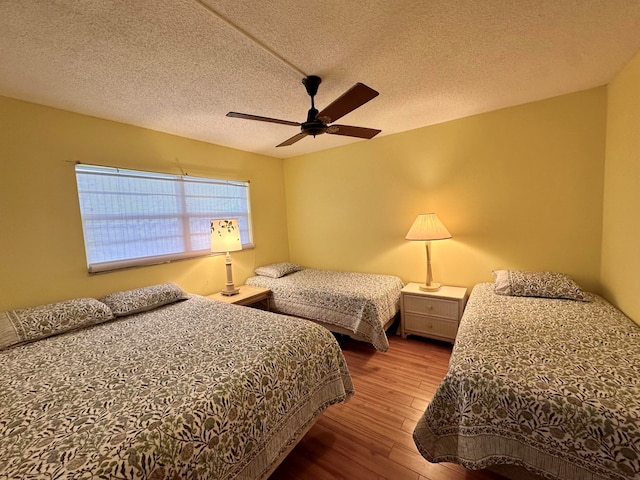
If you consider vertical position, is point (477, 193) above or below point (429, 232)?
above

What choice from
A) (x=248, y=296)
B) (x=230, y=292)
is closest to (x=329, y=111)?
(x=248, y=296)

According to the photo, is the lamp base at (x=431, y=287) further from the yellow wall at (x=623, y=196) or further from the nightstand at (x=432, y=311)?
the yellow wall at (x=623, y=196)

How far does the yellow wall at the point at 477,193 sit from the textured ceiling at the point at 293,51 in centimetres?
33

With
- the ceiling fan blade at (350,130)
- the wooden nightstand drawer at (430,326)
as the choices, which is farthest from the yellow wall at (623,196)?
the ceiling fan blade at (350,130)

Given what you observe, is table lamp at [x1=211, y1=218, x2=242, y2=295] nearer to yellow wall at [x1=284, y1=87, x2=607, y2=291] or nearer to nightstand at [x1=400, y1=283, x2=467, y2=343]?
yellow wall at [x1=284, y1=87, x2=607, y2=291]

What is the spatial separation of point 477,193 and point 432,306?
1.28m

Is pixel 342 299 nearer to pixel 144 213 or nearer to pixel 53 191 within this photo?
pixel 144 213

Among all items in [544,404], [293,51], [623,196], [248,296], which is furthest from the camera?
[248,296]

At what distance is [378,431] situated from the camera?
1.68m

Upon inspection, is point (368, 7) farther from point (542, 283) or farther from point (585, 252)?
point (585, 252)

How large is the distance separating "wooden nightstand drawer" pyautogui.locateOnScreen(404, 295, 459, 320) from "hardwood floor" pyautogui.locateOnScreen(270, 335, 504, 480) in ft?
1.30

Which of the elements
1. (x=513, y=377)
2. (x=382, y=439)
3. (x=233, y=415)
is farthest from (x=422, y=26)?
(x=382, y=439)

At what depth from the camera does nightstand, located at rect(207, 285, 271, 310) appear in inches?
109

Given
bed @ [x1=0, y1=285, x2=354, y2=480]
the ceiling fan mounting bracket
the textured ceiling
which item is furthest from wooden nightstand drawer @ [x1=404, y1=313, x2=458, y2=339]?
the ceiling fan mounting bracket
